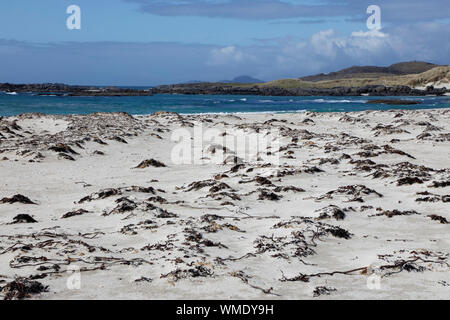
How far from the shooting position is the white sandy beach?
5.67 m

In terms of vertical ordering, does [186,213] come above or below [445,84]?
below

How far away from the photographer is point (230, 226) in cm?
827

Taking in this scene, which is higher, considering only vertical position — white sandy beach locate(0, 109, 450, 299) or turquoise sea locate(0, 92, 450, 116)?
turquoise sea locate(0, 92, 450, 116)

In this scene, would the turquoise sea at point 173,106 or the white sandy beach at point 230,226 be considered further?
the turquoise sea at point 173,106

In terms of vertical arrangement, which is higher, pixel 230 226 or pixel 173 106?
pixel 173 106

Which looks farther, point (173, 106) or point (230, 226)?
point (173, 106)

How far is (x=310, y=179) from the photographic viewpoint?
12648mm

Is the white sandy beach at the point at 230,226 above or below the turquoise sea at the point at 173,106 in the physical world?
below

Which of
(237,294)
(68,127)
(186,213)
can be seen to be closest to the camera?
(237,294)

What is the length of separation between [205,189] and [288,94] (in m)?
98.4

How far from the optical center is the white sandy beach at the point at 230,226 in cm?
567

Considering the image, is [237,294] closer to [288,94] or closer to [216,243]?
[216,243]

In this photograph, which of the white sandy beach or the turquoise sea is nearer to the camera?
the white sandy beach

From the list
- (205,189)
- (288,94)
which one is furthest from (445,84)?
(205,189)
